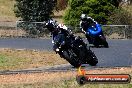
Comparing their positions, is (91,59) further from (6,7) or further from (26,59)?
(6,7)

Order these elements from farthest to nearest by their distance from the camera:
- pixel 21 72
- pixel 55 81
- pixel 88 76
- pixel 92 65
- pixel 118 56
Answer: pixel 118 56, pixel 92 65, pixel 21 72, pixel 55 81, pixel 88 76

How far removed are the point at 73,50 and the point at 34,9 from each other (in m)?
27.0

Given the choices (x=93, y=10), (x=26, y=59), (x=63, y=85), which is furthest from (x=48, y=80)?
(x=93, y=10)

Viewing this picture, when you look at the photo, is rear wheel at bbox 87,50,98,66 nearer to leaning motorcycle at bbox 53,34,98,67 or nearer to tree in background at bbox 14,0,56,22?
leaning motorcycle at bbox 53,34,98,67

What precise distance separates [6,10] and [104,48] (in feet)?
112

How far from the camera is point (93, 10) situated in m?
42.2

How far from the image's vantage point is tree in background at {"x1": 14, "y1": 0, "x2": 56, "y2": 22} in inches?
1781

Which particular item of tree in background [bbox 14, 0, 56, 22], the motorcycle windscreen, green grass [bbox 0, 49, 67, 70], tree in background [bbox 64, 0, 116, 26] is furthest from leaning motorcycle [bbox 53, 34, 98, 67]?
tree in background [bbox 14, 0, 56, 22]

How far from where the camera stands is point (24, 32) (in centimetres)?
4009

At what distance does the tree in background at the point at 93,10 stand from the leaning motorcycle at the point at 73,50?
71.7 ft

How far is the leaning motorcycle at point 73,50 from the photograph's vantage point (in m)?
18.3

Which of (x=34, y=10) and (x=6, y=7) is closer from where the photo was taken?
(x=34, y=10)

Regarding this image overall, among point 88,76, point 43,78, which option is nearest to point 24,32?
point 43,78

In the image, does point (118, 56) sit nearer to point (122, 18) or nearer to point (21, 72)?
point (21, 72)
